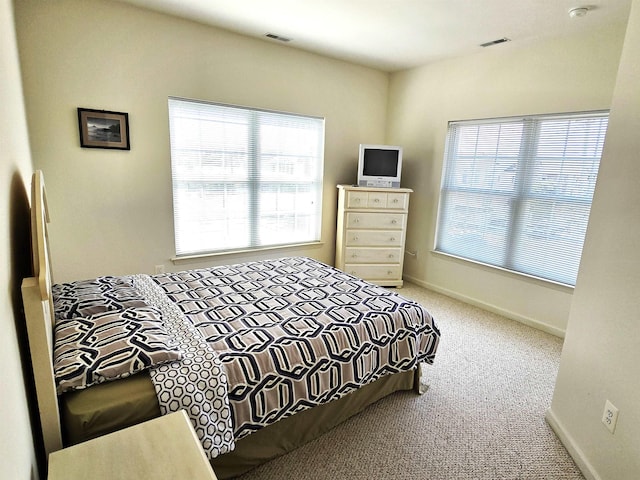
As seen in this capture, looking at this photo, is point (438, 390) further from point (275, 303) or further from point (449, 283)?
point (449, 283)

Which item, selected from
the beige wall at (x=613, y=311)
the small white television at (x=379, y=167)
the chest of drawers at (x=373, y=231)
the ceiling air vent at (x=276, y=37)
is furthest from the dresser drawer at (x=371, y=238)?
the beige wall at (x=613, y=311)

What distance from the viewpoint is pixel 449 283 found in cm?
408

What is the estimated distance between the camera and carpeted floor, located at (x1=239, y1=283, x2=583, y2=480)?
169 centimetres

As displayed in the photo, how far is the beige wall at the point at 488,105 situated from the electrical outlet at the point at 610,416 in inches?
68.8

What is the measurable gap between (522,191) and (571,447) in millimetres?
2298

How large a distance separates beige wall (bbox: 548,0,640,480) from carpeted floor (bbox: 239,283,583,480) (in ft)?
0.74

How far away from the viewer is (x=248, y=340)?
5.45 ft

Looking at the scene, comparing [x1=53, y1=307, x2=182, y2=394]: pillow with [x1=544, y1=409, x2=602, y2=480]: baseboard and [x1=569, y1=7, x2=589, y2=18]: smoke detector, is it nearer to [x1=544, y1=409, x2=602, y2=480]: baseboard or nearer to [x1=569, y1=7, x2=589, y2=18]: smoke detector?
[x1=544, y1=409, x2=602, y2=480]: baseboard

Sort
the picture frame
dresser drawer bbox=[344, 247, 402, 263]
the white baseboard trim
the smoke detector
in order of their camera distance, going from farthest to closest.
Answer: dresser drawer bbox=[344, 247, 402, 263] → the white baseboard trim → the picture frame → the smoke detector

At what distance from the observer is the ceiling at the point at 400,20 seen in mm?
2545

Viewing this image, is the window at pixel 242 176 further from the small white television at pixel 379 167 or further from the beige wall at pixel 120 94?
the small white television at pixel 379 167

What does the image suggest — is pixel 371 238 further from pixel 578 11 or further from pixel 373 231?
pixel 578 11

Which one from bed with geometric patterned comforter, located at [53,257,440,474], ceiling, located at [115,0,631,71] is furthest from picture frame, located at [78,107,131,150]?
bed with geometric patterned comforter, located at [53,257,440,474]

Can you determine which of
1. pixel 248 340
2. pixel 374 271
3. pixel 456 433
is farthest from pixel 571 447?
pixel 374 271
